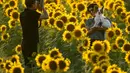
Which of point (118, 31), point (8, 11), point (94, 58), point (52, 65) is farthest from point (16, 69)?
point (8, 11)

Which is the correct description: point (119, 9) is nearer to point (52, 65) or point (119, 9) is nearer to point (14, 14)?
point (14, 14)

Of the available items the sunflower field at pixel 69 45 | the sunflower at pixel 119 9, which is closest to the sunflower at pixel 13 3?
A: the sunflower field at pixel 69 45

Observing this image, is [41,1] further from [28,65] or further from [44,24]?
[44,24]

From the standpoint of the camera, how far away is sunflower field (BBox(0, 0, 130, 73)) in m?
7.70

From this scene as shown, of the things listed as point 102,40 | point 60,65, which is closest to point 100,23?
point 102,40

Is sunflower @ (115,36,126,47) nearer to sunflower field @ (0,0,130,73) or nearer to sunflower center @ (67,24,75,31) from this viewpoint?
sunflower field @ (0,0,130,73)

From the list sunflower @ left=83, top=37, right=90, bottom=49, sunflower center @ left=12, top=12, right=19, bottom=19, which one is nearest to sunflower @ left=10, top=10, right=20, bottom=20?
sunflower center @ left=12, top=12, right=19, bottom=19

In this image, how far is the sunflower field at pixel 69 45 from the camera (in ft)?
25.3

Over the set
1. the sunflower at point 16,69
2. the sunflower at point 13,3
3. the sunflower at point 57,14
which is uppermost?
the sunflower at point 13,3

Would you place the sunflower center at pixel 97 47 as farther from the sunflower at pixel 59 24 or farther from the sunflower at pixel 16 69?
the sunflower at pixel 59 24

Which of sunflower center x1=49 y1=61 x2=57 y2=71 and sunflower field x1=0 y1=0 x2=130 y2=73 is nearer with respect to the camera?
sunflower center x1=49 y1=61 x2=57 y2=71

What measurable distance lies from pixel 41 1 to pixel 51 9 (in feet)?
10.6

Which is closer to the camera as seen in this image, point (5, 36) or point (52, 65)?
point (52, 65)

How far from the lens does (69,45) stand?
1019 centimetres
